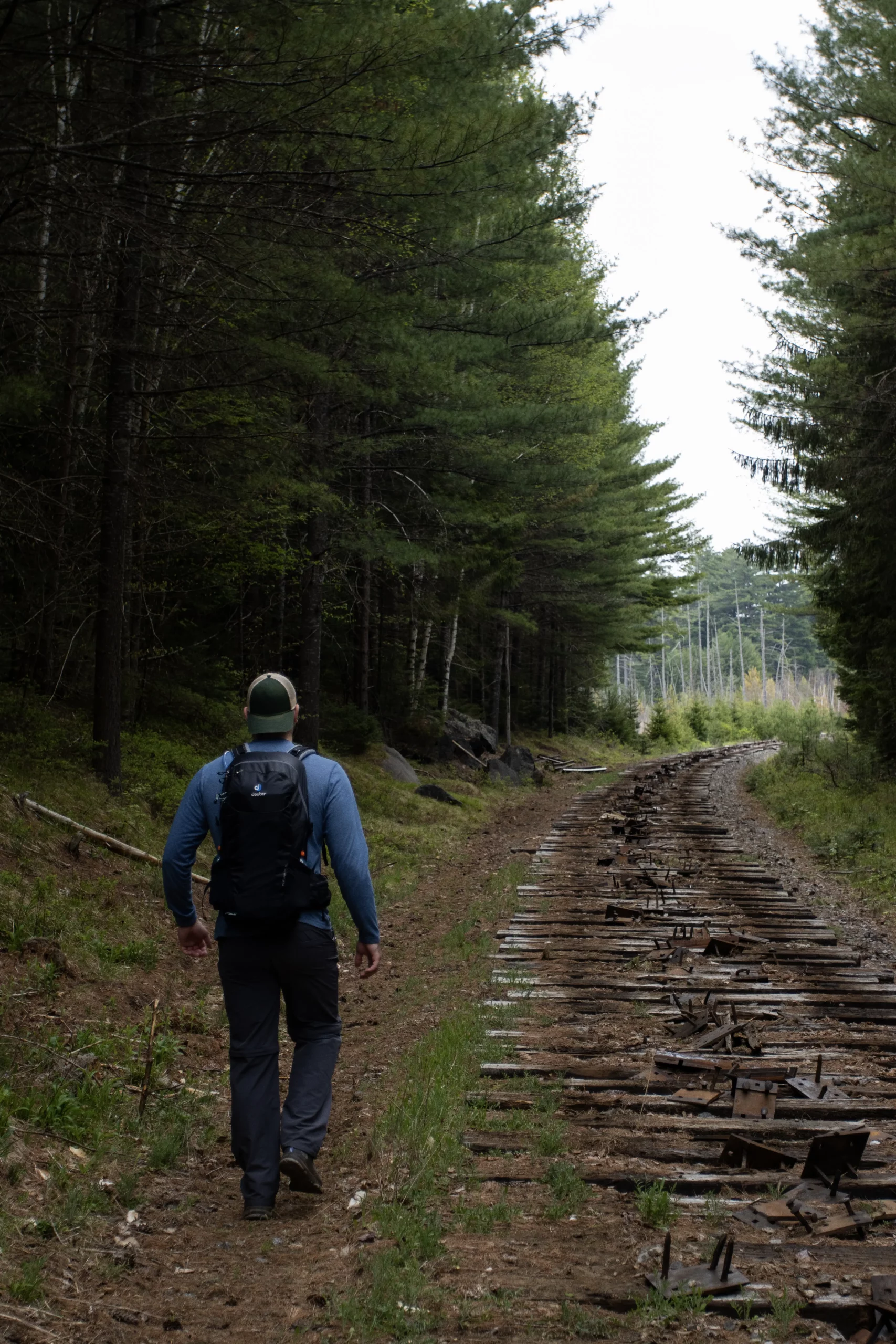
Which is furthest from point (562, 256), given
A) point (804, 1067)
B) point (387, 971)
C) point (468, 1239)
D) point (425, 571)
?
point (468, 1239)

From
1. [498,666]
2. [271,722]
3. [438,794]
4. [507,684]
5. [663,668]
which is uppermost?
[271,722]

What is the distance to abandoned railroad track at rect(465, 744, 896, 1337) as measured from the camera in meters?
3.59

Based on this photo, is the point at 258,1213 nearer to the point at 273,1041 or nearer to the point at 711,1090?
the point at 273,1041

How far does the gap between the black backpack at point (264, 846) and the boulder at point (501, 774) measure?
21.1m

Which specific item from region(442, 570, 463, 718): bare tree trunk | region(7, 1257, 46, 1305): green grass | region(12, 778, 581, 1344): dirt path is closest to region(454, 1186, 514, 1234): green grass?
region(12, 778, 581, 1344): dirt path

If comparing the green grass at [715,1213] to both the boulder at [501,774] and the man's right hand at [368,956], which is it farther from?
the boulder at [501,774]

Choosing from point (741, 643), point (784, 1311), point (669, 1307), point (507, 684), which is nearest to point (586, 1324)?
point (669, 1307)

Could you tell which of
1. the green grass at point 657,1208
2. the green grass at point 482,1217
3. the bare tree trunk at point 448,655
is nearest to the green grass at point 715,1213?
the green grass at point 657,1208

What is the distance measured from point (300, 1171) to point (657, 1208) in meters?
1.42

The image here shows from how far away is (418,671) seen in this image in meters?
27.0

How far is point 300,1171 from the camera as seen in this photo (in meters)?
4.39

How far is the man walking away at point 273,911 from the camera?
4.32 m

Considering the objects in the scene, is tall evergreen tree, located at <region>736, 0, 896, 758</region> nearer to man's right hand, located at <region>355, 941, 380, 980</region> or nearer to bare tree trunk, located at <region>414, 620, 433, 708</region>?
bare tree trunk, located at <region>414, 620, 433, 708</region>

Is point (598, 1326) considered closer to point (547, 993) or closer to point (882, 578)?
point (547, 993)
